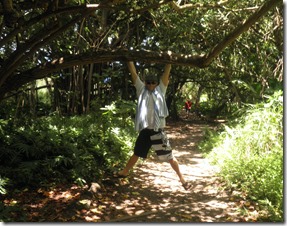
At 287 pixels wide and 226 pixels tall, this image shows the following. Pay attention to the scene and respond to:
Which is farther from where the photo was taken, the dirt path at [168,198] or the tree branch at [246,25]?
the dirt path at [168,198]

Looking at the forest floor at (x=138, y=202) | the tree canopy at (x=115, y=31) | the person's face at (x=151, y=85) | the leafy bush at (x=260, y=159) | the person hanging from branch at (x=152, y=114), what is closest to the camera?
the forest floor at (x=138, y=202)

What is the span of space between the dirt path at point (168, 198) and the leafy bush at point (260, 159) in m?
0.34

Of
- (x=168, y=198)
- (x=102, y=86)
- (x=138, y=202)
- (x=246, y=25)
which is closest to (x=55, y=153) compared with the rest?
(x=138, y=202)

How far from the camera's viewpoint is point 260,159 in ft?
16.5

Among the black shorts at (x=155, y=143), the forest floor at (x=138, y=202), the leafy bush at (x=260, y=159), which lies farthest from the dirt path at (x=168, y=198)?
the black shorts at (x=155, y=143)

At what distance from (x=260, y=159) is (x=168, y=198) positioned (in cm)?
167

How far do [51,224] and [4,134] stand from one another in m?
2.44

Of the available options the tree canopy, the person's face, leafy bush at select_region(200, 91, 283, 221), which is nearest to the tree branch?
the tree canopy

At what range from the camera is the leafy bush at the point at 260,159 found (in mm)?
4215

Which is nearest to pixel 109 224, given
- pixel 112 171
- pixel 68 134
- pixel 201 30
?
pixel 112 171

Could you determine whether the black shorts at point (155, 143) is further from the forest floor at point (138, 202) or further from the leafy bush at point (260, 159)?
the leafy bush at point (260, 159)

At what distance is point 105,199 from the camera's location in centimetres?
460

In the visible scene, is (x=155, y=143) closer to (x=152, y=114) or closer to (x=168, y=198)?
(x=152, y=114)

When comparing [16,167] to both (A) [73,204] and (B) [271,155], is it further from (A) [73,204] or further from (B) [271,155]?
(B) [271,155]
